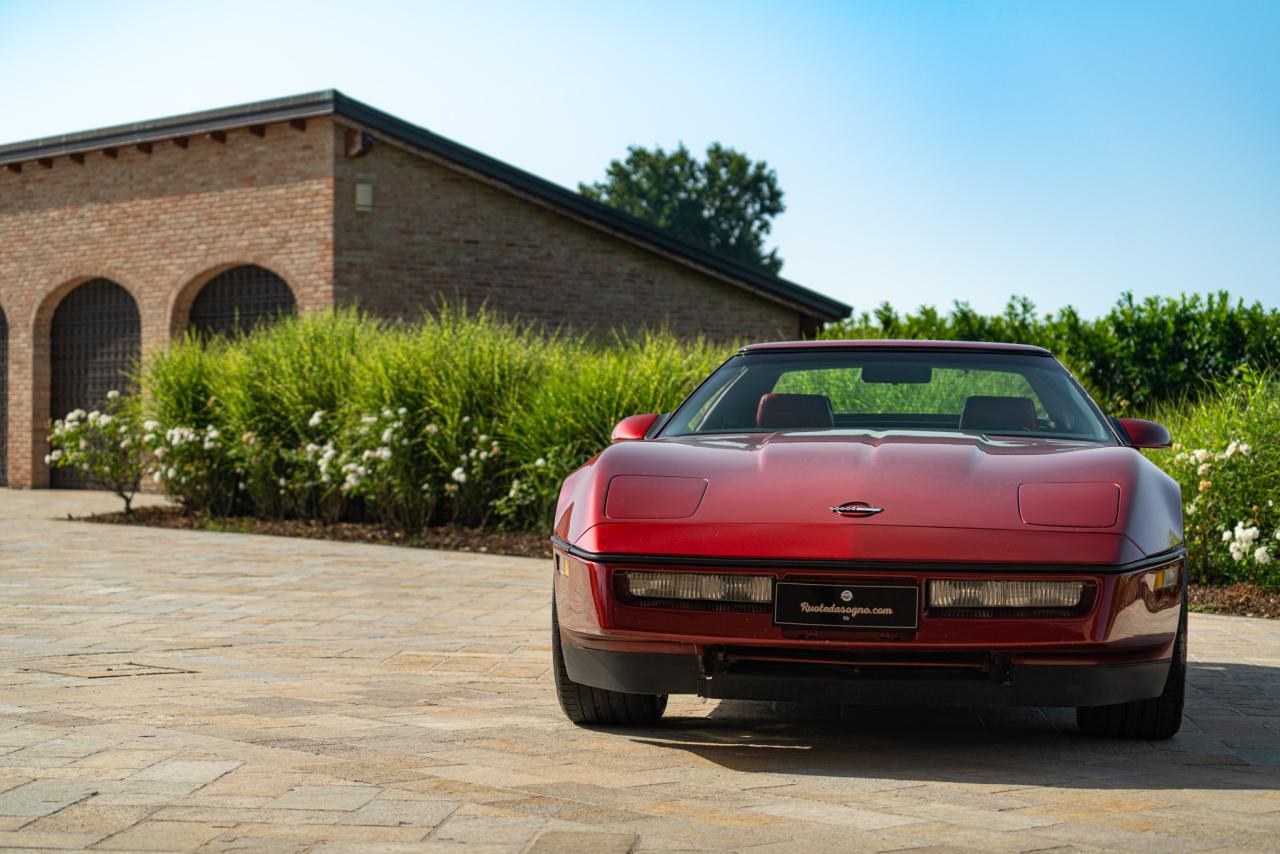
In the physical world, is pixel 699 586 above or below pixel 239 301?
below

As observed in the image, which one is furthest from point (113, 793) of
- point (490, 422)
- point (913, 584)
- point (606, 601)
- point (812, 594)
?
point (490, 422)

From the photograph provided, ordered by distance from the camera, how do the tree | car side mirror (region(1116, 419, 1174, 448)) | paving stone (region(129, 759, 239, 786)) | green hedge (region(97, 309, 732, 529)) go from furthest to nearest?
the tree < green hedge (region(97, 309, 732, 529)) < car side mirror (region(1116, 419, 1174, 448)) < paving stone (region(129, 759, 239, 786))

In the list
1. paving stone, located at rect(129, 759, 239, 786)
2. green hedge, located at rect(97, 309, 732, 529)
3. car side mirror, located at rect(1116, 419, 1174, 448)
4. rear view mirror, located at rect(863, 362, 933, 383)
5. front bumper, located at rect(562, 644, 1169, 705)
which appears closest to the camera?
paving stone, located at rect(129, 759, 239, 786)

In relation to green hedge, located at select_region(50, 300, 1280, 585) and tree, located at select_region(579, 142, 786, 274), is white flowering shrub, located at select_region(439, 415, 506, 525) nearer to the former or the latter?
green hedge, located at select_region(50, 300, 1280, 585)

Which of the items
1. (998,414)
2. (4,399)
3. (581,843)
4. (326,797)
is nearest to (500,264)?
(4,399)

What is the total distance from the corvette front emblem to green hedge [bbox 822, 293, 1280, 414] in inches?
488

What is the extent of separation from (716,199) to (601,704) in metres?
63.0

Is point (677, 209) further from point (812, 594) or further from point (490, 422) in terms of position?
point (812, 594)

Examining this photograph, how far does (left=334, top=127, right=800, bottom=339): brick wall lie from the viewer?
67.8ft

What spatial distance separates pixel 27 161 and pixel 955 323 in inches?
598

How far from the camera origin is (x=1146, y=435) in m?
5.39

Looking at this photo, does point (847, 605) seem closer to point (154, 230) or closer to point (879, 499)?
point (879, 499)

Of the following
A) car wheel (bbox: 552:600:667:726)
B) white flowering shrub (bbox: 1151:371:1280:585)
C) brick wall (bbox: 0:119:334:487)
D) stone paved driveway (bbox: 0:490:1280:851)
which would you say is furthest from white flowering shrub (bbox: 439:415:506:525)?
car wheel (bbox: 552:600:667:726)

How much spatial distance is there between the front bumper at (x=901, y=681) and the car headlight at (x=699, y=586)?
19cm
